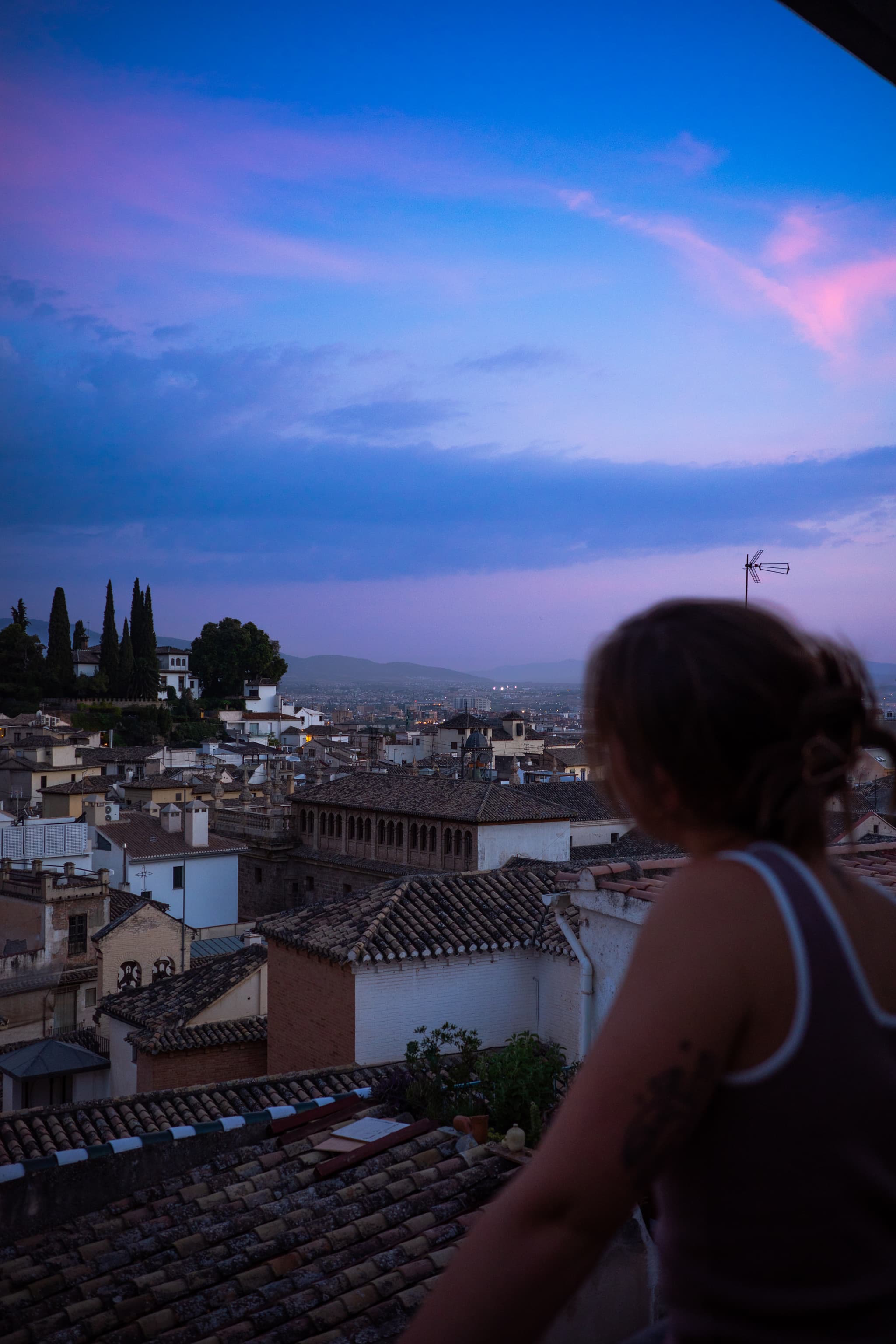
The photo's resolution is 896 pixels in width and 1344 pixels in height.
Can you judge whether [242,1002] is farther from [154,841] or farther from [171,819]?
[171,819]

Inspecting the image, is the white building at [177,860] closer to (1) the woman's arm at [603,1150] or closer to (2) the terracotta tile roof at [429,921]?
(2) the terracotta tile roof at [429,921]

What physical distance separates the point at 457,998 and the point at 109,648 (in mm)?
66438

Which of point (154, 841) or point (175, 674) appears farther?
point (175, 674)

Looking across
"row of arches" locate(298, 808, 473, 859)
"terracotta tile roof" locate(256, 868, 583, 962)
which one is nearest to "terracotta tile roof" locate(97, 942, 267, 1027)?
"terracotta tile roof" locate(256, 868, 583, 962)

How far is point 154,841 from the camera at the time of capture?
110 feet

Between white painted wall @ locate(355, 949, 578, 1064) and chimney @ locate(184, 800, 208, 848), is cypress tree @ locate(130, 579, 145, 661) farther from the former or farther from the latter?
white painted wall @ locate(355, 949, 578, 1064)

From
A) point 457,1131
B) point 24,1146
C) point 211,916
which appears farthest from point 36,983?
point 457,1131

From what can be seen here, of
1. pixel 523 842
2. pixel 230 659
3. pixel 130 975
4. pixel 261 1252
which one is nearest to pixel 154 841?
pixel 130 975

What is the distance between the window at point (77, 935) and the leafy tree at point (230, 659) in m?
59.1

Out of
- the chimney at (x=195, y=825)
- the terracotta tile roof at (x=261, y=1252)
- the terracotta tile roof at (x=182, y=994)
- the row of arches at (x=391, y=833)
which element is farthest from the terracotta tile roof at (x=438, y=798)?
the terracotta tile roof at (x=261, y=1252)

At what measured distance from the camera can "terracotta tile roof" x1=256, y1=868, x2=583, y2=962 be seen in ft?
45.5

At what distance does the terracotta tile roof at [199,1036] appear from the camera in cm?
1520

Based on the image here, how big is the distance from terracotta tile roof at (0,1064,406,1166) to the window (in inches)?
540

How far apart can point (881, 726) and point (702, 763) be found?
0.29 meters
